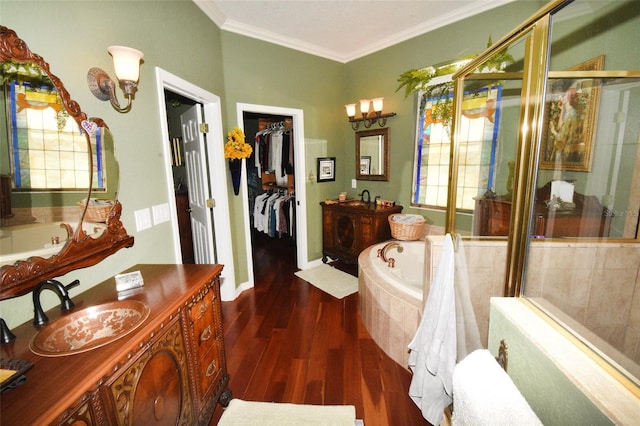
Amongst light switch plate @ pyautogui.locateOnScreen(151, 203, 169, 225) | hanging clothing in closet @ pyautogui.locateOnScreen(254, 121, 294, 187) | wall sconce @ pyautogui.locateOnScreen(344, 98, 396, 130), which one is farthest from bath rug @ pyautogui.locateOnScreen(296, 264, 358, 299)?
wall sconce @ pyautogui.locateOnScreen(344, 98, 396, 130)

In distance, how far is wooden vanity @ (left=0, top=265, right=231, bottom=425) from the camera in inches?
28.4

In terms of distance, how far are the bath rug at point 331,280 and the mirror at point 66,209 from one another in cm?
218

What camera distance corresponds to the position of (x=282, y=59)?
3.22 meters

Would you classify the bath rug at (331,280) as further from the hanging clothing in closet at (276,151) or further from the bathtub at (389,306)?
the hanging clothing in closet at (276,151)

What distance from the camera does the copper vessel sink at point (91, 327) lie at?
3.13ft

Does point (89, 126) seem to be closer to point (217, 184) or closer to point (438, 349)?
point (217, 184)

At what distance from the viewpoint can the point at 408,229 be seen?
9.87 ft

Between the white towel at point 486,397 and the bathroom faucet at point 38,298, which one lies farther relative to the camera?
the bathroom faucet at point 38,298

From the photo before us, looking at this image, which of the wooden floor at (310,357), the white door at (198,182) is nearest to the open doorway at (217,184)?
the white door at (198,182)

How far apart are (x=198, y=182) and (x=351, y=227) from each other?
6.35 feet

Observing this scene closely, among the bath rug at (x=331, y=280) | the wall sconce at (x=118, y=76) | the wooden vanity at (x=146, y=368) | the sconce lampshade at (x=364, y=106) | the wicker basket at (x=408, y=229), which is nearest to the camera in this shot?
the wooden vanity at (x=146, y=368)

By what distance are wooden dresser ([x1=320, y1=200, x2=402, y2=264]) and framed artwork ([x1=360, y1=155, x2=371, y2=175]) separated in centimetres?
45

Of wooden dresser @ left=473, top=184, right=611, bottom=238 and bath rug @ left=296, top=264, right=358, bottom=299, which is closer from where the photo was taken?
wooden dresser @ left=473, top=184, right=611, bottom=238

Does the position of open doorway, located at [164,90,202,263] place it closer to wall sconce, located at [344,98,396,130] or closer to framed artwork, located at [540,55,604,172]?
wall sconce, located at [344,98,396,130]
